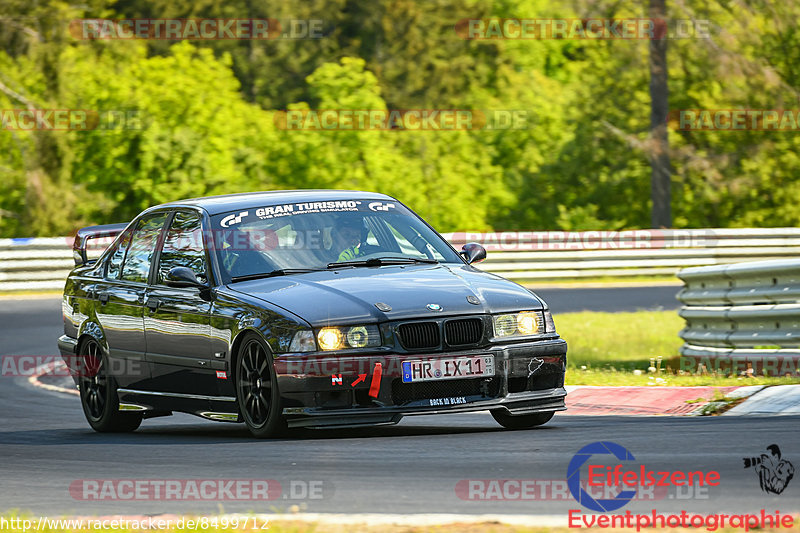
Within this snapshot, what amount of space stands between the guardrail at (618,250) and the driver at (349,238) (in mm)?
16839

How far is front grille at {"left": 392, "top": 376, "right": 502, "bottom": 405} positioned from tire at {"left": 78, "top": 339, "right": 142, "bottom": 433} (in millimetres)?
2935

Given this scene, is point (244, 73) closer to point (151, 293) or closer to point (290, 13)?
point (290, 13)

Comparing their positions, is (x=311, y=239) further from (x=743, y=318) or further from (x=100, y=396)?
(x=743, y=318)

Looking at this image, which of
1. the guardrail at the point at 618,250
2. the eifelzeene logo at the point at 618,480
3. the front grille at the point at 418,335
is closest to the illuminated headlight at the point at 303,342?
the front grille at the point at 418,335

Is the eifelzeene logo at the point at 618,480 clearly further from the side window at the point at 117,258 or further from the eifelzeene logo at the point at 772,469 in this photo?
the side window at the point at 117,258

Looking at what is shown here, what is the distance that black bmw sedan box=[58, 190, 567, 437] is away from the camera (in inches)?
329

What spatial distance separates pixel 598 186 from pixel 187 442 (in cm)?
3206

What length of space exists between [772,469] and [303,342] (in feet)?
9.41

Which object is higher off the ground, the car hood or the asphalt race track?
the car hood

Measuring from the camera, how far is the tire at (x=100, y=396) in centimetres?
1053

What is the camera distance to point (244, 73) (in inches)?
2383

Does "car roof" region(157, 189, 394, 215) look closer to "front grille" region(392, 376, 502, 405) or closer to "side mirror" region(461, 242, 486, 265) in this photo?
"side mirror" region(461, 242, 486, 265)

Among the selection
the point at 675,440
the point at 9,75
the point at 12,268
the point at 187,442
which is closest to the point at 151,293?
the point at 187,442

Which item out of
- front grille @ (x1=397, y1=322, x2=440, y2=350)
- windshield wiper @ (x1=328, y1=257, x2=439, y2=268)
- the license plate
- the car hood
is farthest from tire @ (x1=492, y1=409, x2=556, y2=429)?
windshield wiper @ (x1=328, y1=257, x2=439, y2=268)
